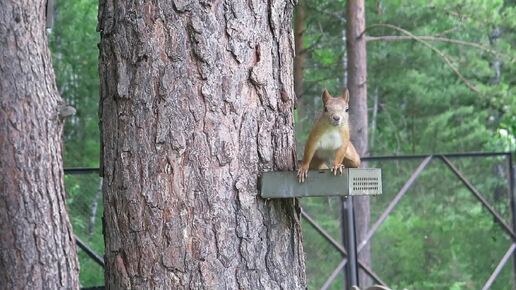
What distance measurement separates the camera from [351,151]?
310cm

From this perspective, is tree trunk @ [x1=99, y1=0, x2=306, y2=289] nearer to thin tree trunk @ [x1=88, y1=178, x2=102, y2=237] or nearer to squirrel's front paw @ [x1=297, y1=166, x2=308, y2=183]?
squirrel's front paw @ [x1=297, y1=166, x2=308, y2=183]

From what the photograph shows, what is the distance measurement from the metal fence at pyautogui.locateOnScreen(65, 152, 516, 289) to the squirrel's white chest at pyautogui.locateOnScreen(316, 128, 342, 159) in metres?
2.56

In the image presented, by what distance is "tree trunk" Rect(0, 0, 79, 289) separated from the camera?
4.61 metres

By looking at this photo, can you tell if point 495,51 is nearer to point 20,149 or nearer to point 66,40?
point 66,40

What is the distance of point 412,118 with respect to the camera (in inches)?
543

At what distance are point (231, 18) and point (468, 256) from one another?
16.3 feet

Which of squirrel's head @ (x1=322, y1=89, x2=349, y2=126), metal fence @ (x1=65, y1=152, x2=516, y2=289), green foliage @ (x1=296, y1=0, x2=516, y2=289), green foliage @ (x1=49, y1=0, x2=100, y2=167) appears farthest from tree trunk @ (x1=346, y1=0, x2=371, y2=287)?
squirrel's head @ (x1=322, y1=89, x2=349, y2=126)

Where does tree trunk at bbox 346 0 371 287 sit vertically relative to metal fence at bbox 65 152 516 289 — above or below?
above

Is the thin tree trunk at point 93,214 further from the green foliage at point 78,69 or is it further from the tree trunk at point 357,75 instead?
the green foliage at point 78,69

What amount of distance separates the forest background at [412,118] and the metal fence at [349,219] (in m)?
0.02

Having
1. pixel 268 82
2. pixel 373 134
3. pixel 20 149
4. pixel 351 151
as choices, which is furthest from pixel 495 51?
pixel 268 82

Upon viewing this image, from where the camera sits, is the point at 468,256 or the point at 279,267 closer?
the point at 279,267

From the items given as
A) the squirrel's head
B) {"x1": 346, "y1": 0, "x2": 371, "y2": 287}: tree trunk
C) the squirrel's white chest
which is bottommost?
the squirrel's white chest

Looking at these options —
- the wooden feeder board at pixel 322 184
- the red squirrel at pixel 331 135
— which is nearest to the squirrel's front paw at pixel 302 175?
the wooden feeder board at pixel 322 184
